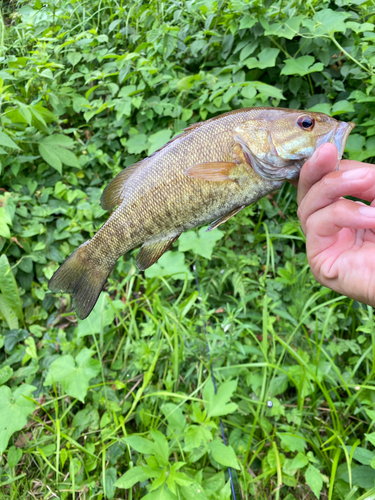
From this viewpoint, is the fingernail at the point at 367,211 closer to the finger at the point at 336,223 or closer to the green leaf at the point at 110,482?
the finger at the point at 336,223

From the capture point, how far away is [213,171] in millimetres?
1138

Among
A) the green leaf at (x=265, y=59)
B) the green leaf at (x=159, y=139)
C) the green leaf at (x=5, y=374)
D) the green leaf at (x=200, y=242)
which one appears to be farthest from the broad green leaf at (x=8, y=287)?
the green leaf at (x=265, y=59)

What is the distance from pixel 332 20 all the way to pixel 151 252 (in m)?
2.01

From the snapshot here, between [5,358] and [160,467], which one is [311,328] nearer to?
[160,467]

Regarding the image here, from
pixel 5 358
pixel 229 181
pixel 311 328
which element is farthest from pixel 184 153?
pixel 5 358

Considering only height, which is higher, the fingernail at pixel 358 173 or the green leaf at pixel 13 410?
the fingernail at pixel 358 173

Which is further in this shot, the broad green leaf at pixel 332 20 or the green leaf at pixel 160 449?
the broad green leaf at pixel 332 20

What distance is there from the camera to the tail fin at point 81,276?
1.32m

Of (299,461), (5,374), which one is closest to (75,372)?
(5,374)

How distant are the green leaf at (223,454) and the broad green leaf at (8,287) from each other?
173cm

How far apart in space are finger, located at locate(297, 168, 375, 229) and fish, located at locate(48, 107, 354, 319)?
11cm

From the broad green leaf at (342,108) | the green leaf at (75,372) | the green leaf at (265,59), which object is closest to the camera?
the green leaf at (75,372)

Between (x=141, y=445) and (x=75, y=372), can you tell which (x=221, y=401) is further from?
(x=75, y=372)

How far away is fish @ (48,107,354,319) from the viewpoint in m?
1.15
